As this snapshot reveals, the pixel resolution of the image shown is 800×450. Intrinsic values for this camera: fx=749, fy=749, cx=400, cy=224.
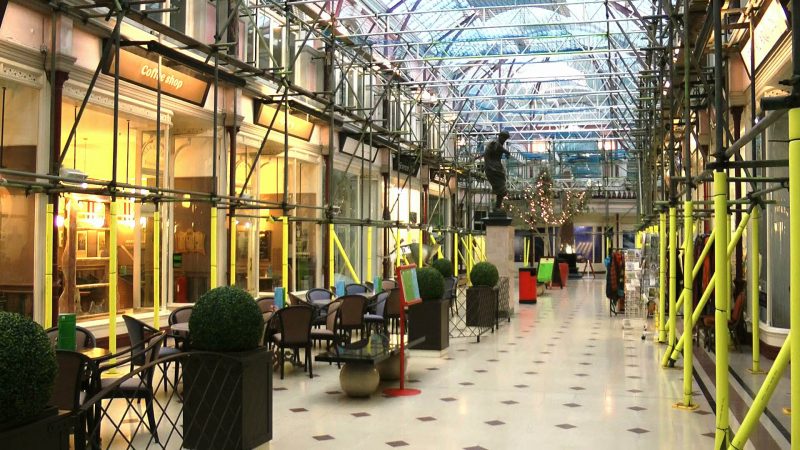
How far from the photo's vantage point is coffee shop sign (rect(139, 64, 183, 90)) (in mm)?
11031

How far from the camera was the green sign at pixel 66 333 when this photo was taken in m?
5.96

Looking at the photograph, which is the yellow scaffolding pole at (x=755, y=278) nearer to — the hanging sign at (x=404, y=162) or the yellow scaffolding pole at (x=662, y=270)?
the yellow scaffolding pole at (x=662, y=270)

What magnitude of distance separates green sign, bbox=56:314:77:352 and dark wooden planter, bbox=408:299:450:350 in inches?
226

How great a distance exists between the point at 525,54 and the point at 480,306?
23.1 feet

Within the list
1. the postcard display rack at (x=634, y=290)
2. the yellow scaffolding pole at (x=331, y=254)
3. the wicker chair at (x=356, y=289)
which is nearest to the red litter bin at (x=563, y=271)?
the postcard display rack at (x=634, y=290)

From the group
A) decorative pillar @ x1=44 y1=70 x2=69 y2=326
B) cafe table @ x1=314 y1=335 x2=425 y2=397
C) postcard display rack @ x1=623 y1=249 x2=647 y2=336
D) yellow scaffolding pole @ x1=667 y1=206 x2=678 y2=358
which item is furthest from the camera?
postcard display rack @ x1=623 y1=249 x2=647 y2=336

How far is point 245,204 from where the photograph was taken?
41.2ft

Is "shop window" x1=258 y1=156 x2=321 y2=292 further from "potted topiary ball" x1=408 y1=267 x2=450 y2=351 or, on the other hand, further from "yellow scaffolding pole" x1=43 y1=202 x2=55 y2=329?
"yellow scaffolding pole" x1=43 y1=202 x2=55 y2=329

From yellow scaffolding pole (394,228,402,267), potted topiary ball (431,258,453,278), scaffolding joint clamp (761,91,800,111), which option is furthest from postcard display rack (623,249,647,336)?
scaffolding joint clamp (761,91,800,111)

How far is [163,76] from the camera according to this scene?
1149cm

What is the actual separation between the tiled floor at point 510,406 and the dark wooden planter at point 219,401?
99 centimetres

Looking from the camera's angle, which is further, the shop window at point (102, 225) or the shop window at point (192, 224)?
the shop window at point (192, 224)

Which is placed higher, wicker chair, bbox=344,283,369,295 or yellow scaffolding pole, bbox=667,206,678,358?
yellow scaffolding pole, bbox=667,206,678,358

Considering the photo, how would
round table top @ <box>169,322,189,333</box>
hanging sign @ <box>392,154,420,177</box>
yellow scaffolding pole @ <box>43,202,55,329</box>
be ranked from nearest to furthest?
round table top @ <box>169,322,189,333</box>, yellow scaffolding pole @ <box>43,202,55,329</box>, hanging sign @ <box>392,154,420,177</box>
